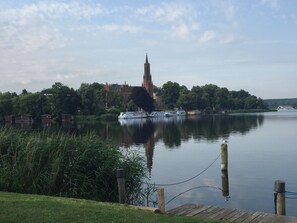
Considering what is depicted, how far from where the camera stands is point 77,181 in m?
15.1

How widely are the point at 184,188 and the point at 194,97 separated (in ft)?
526

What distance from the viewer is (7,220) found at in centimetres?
845

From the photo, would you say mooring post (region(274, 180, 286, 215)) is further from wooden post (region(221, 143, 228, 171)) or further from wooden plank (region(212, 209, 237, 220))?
wooden post (region(221, 143, 228, 171))

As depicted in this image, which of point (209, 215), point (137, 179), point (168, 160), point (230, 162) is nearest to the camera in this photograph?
point (209, 215)

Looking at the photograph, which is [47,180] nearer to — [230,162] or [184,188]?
[184,188]

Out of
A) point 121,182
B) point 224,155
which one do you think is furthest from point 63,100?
point 121,182

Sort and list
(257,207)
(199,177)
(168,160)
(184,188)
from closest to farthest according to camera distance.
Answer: (257,207)
(184,188)
(199,177)
(168,160)

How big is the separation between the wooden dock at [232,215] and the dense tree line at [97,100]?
119 m

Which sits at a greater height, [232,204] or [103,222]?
[103,222]

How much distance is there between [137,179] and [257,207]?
18.5ft

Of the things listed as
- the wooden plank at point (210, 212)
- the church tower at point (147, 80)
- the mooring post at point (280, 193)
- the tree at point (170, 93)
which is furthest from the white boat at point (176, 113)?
the wooden plank at point (210, 212)

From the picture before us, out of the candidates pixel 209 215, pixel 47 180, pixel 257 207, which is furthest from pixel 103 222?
pixel 257 207

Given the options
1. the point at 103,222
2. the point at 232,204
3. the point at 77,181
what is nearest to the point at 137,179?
the point at 77,181

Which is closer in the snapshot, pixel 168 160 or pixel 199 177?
pixel 199 177
